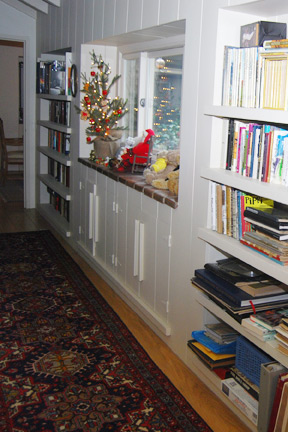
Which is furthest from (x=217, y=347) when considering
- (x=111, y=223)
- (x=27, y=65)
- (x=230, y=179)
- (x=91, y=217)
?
(x=27, y=65)

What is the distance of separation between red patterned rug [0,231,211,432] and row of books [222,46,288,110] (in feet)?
4.56

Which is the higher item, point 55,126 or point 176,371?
point 55,126

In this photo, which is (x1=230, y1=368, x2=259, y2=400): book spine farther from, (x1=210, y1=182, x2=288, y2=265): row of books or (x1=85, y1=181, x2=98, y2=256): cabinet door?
(x1=85, y1=181, x2=98, y2=256): cabinet door

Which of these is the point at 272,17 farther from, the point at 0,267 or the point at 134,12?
the point at 0,267

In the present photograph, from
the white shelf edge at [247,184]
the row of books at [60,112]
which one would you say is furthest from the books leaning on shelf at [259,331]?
the row of books at [60,112]

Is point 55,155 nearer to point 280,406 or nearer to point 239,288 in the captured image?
point 239,288

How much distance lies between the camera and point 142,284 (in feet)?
11.5

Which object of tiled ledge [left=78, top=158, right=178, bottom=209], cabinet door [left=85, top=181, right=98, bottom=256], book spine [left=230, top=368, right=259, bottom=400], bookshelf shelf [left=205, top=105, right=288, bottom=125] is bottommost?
book spine [left=230, top=368, right=259, bottom=400]

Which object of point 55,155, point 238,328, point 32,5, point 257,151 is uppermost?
point 32,5

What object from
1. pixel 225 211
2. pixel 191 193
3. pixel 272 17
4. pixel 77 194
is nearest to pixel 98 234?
Answer: pixel 77 194

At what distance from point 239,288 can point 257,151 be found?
596mm

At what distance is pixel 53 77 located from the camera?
216 inches

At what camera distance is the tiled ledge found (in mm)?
3023

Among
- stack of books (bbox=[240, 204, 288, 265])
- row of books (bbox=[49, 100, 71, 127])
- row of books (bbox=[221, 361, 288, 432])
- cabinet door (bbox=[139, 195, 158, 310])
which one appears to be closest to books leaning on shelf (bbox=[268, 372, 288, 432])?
row of books (bbox=[221, 361, 288, 432])
